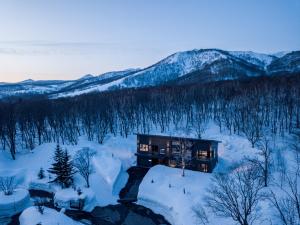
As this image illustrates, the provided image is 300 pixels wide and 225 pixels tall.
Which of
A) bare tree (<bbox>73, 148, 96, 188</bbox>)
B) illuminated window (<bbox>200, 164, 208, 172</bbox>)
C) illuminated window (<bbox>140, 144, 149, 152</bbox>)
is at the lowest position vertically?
illuminated window (<bbox>200, 164, 208, 172</bbox>)

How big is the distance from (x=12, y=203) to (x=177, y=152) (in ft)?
83.8

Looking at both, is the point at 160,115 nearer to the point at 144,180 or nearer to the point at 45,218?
the point at 144,180

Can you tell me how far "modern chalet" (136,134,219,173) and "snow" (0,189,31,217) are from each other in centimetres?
2016

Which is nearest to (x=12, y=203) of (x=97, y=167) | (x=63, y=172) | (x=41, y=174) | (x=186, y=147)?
(x=63, y=172)

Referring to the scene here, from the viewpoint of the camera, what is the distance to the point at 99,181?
42.1 m

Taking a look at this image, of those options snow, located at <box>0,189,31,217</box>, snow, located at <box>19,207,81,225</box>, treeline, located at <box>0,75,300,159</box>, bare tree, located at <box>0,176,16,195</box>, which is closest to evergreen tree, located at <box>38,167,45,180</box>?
bare tree, located at <box>0,176,16,195</box>

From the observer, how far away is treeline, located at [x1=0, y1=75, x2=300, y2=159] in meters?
65.6

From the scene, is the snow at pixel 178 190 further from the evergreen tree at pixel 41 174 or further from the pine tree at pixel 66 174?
the evergreen tree at pixel 41 174

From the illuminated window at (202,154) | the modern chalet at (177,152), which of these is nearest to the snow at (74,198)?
the modern chalet at (177,152)

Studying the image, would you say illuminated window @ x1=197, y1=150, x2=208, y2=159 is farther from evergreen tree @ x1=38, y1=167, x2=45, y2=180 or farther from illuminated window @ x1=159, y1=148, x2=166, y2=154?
evergreen tree @ x1=38, y1=167, x2=45, y2=180

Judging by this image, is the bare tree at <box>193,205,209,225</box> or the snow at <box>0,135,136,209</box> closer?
the bare tree at <box>193,205,209,225</box>

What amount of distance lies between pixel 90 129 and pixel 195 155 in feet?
112

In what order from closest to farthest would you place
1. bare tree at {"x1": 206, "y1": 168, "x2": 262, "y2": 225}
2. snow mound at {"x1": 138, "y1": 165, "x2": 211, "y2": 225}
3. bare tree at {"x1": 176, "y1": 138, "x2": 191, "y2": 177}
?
bare tree at {"x1": 206, "y1": 168, "x2": 262, "y2": 225}
snow mound at {"x1": 138, "y1": 165, "x2": 211, "y2": 225}
bare tree at {"x1": 176, "y1": 138, "x2": 191, "y2": 177}

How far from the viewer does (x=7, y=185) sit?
4072 centimetres
